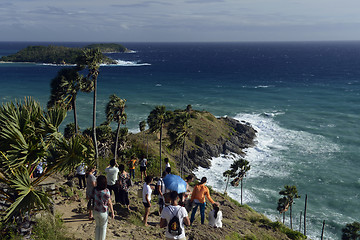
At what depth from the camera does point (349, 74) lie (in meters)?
163

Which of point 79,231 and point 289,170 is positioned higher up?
point 79,231

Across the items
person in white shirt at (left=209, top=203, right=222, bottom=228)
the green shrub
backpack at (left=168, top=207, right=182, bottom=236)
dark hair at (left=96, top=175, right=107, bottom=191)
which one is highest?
dark hair at (left=96, top=175, right=107, bottom=191)

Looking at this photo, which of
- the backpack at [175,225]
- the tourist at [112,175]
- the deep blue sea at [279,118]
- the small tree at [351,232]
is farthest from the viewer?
the deep blue sea at [279,118]

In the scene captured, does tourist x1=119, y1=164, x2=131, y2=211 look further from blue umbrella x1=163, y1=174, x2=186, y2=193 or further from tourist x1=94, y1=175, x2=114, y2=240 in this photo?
tourist x1=94, y1=175, x2=114, y2=240

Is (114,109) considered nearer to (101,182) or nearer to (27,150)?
(27,150)

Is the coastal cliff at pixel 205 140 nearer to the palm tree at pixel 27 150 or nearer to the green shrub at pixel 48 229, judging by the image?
the green shrub at pixel 48 229

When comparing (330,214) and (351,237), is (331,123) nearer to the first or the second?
(330,214)

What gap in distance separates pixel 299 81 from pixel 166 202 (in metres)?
144

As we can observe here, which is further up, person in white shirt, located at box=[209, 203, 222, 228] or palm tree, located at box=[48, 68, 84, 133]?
palm tree, located at box=[48, 68, 84, 133]

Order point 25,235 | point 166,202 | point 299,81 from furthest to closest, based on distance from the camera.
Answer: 1. point 299,81
2. point 166,202
3. point 25,235

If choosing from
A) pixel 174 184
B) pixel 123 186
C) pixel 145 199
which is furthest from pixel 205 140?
pixel 145 199

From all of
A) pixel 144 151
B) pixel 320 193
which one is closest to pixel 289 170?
pixel 320 193

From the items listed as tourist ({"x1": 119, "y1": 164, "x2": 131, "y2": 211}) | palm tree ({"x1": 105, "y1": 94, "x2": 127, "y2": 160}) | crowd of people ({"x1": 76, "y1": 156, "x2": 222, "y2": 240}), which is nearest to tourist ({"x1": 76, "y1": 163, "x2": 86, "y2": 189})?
crowd of people ({"x1": 76, "y1": 156, "x2": 222, "y2": 240})

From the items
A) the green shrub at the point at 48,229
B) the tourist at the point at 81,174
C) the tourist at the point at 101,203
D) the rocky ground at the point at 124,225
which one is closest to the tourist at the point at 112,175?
the rocky ground at the point at 124,225
